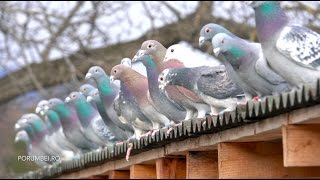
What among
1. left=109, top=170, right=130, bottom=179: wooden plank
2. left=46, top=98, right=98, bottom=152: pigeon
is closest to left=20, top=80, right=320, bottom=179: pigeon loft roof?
left=109, top=170, right=130, bottom=179: wooden plank

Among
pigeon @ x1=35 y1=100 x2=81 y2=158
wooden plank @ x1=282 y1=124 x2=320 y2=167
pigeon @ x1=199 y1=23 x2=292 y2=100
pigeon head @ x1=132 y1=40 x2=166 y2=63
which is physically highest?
pigeon @ x1=35 y1=100 x2=81 y2=158

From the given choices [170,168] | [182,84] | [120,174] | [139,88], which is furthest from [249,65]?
[120,174]

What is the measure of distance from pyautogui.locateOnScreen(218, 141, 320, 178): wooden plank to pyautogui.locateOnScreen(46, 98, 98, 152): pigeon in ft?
15.3

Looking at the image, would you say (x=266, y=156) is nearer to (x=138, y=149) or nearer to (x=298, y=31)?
(x=298, y=31)

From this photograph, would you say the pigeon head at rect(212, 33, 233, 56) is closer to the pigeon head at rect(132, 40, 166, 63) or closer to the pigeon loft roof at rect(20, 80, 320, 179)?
the pigeon loft roof at rect(20, 80, 320, 179)

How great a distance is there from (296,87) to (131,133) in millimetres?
3816

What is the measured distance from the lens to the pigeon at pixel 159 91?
795cm

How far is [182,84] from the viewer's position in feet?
25.6

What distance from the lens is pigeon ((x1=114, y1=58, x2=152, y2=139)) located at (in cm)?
905

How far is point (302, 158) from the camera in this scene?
19.9ft

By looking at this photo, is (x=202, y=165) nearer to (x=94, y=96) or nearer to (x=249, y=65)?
(x=249, y=65)

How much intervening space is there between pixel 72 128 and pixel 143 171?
3.17 metres

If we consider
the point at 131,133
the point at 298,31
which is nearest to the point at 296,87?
the point at 298,31

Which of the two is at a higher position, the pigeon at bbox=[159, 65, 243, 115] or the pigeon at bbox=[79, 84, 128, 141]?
the pigeon at bbox=[79, 84, 128, 141]
